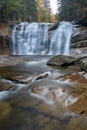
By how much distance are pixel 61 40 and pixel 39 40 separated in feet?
7.79

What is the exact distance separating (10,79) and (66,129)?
426 cm

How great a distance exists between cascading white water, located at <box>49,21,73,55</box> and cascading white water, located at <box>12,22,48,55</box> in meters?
0.90

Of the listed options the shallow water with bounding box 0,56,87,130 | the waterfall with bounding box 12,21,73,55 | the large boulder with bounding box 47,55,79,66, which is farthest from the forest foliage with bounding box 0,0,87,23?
the shallow water with bounding box 0,56,87,130

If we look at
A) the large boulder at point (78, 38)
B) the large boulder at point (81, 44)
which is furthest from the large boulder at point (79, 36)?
the large boulder at point (81, 44)

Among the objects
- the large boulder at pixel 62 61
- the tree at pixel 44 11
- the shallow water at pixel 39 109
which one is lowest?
the large boulder at pixel 62 61

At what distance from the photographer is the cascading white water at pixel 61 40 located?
1911 centimetres

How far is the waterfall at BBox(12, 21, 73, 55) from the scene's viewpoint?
64.1 ft

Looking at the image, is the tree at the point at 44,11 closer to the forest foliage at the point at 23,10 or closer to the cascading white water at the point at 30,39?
the forest foliage at the point at 23,10

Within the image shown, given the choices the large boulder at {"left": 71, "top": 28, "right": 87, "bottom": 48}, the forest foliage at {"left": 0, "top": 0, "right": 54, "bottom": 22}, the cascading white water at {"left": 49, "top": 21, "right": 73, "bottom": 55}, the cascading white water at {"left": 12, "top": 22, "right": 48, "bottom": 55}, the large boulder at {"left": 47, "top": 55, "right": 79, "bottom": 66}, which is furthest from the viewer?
the forest foliage at {"left": 0, "top": 0, "right": 54, "bottom": 22}

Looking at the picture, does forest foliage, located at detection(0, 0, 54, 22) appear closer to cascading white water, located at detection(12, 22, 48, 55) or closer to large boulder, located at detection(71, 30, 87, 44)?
cascading white water, located at detection(12, 22, 48, 55)

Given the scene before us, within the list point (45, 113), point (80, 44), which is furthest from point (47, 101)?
point (80, 44)

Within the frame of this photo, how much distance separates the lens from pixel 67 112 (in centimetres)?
487

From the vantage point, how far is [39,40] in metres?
20.8

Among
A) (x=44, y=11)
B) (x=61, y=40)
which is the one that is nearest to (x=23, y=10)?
(x=44, y=11)
